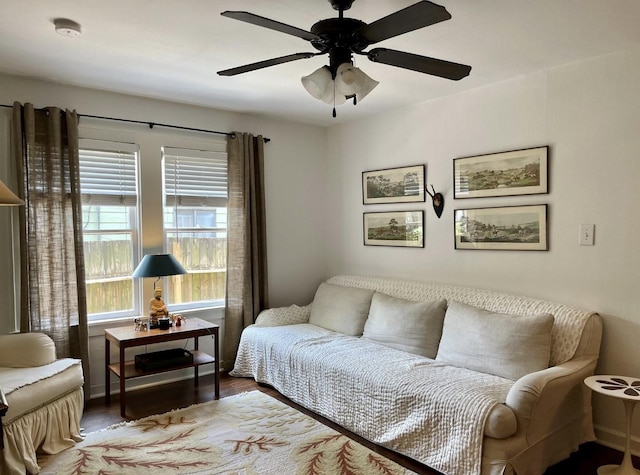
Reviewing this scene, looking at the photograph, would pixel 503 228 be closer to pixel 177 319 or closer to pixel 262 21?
pixel 262 21

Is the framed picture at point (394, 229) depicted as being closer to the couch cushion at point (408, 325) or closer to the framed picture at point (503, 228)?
the framed picture at point (503, 228)

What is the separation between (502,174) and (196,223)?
8.51 ft

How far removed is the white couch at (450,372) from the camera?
240cm

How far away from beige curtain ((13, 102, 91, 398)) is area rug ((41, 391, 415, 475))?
2.77 ft

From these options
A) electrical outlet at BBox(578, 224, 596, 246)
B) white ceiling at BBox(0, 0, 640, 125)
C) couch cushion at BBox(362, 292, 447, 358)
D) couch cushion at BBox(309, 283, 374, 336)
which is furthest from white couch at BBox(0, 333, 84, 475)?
electrical outlet at BBox(578, 224, 596, 246)

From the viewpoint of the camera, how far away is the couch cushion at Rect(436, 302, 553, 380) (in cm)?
276

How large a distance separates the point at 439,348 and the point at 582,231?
120cm

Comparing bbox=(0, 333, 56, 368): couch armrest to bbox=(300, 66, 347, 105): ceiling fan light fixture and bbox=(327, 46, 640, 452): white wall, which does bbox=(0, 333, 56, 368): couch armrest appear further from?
bbox=(327, 46, 640, 452): white wall

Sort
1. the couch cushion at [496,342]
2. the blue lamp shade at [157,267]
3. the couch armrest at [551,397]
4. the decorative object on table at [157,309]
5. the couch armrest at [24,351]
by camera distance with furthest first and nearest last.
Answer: the decorative object on table at [157,309] < the blue lamp shade at [157,267] < the couch armrest at [24,351] < the couch cushion at [496,342] < the couch armrest at [551,397]

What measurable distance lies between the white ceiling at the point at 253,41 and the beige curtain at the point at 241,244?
2.28 feet

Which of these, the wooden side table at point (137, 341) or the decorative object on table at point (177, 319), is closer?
the wooden side table at point (137, 341)

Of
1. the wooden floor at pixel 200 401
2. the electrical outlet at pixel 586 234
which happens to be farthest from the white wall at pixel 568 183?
the wooden floor at pixel 200 401

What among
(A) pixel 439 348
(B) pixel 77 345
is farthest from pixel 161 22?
(A) pixel 439 348

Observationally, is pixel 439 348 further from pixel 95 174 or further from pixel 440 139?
pixel 95 174
